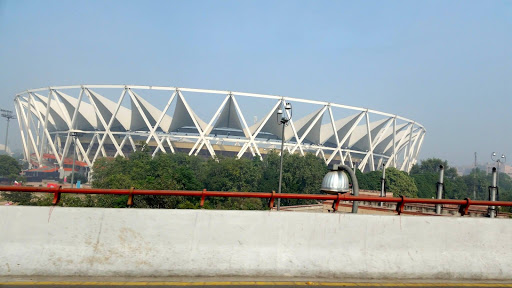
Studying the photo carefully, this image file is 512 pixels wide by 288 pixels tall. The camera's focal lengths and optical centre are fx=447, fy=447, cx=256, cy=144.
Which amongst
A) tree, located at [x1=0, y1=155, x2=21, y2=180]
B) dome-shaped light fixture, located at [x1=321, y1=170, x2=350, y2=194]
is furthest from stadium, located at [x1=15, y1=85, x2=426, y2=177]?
dome-shaped light fixture, located at [x1=321, y1=170, x2=350, y2=194]

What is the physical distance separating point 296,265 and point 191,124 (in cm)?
10047

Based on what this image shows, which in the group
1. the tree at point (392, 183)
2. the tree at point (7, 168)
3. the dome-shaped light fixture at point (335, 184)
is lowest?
the tree at point (7, 168)

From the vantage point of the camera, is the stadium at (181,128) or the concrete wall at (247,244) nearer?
the concrete wall at (247,244)

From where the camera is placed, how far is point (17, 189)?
7.04 meters

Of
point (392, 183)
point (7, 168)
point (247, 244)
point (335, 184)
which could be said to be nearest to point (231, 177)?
point (392, 183)

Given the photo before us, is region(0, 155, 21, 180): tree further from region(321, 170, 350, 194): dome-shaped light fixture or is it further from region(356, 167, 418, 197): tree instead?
region(321, 170, 350, 194): dome-shaped light fixture

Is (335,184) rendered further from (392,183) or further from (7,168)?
(7,168)

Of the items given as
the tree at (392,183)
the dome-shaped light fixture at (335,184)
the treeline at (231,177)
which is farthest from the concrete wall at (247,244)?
the tree at (392,183)

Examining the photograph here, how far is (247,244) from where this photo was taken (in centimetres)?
731

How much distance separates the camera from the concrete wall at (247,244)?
6992mm

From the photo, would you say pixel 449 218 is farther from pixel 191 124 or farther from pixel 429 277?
pixel 191 124

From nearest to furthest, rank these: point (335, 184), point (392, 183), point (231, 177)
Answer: point (335, 184)
point (231, 177)
point (392, 183)

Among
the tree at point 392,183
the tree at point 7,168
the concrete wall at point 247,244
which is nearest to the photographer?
the concrete wall at point 247,244

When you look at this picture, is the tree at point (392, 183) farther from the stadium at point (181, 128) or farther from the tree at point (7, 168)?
the tree at point (7, 168)
